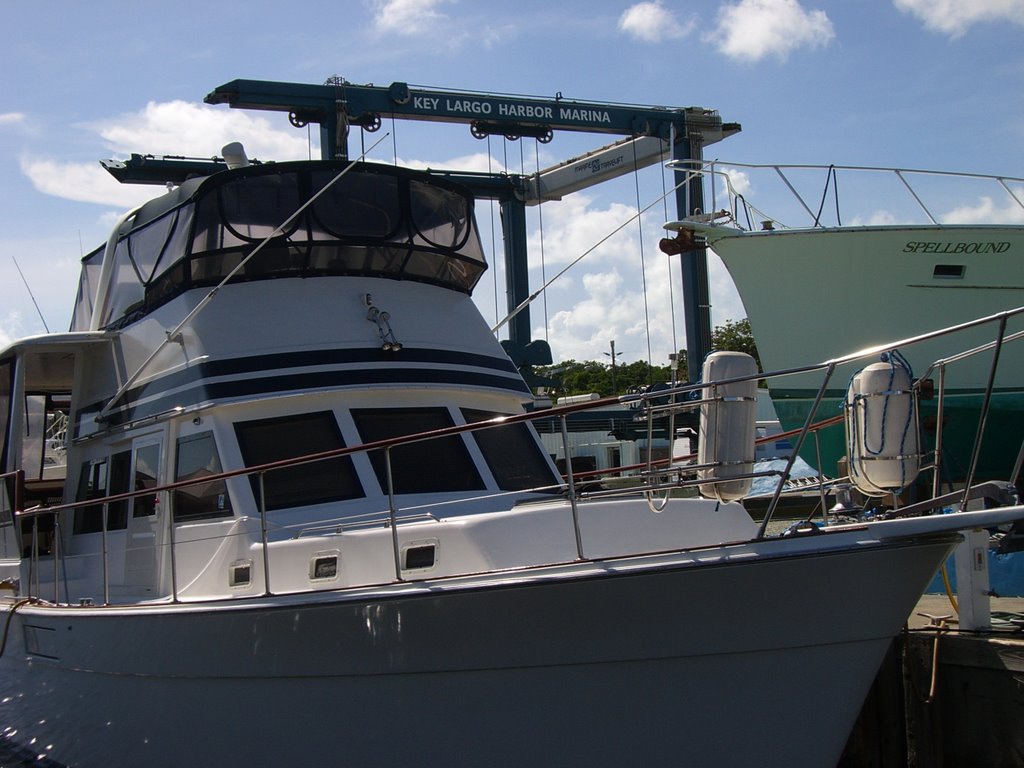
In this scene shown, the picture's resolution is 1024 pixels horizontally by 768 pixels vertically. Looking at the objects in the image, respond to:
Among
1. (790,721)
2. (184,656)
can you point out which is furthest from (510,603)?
(184,656)

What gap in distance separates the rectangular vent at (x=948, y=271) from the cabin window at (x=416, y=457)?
10070 mm

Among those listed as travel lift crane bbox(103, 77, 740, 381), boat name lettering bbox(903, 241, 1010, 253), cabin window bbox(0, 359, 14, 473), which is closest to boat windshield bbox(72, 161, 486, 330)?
cabin window bbox(0, 359, 14, 473)

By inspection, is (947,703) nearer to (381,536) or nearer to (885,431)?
(885,431)

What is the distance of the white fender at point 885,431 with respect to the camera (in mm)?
4465

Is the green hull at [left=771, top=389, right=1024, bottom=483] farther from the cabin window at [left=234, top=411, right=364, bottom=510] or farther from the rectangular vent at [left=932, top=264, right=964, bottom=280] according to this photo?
the cabin window at [left=234, top=411, right=364, bottom=510]

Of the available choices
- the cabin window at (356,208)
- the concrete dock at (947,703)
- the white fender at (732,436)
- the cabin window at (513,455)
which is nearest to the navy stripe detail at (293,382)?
the cabin window at (513,455)

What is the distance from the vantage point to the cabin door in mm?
6852

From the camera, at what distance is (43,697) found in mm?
7203

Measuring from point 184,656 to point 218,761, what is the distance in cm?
63

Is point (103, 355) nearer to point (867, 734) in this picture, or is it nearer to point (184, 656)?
point (184, 656)

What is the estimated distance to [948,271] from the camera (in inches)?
563

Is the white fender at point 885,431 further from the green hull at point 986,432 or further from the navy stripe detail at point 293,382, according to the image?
the green hull at point 986,432

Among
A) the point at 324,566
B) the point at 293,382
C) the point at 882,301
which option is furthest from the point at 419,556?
the point at 882,301

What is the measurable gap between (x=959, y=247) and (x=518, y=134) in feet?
44.1
